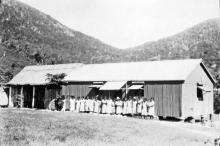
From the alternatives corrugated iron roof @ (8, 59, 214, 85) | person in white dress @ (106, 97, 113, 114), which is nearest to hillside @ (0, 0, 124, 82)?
corrugated iron roof @ (8, 59, 214, 85)

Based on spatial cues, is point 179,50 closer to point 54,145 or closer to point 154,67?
point 154,67

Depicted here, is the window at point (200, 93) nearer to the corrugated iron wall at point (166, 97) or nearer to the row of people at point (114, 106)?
the corrugated iron wall at point (166, 97)

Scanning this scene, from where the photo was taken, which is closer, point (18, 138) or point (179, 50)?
point (18, 138)

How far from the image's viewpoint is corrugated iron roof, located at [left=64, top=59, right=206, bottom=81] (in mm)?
28156

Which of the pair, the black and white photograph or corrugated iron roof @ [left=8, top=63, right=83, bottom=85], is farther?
corrugated iron roof @ [left=8, top=63, right=83, bottom=85]

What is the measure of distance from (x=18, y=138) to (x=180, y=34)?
3001 inches

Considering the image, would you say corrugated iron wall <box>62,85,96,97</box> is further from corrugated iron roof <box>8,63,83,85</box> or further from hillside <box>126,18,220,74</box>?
hillside <box>126,18,220,74</box>

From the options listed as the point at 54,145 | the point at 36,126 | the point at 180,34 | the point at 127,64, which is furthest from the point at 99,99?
the point at 180,34

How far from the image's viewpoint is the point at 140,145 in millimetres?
13484

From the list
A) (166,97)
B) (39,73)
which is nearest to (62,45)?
(39,73)

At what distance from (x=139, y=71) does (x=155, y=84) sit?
10.1ft

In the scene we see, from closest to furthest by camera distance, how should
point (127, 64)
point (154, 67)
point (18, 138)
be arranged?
point (18, 138)
point (154, 67)
point (127, 64)

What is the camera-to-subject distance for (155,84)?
92.5 feet

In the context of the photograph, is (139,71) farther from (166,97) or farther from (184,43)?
(184,43)
